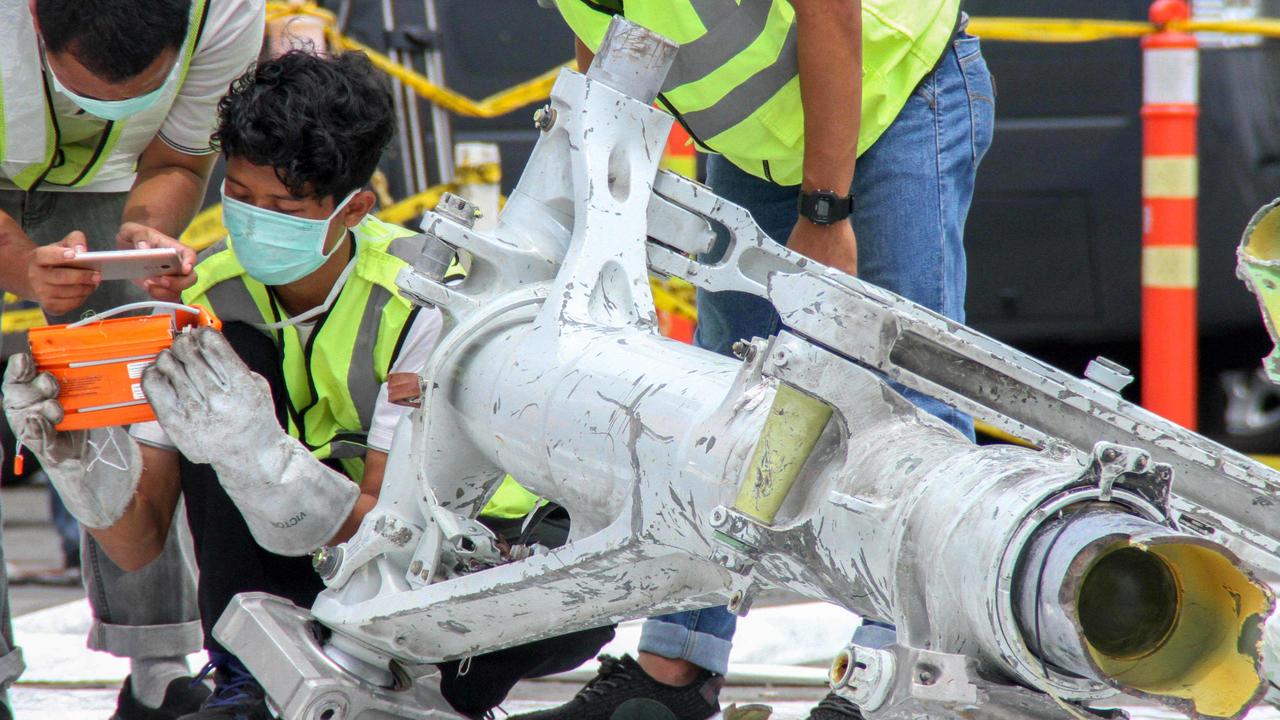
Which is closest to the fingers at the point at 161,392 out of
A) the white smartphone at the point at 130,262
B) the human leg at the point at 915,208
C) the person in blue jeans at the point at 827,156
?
the white smartphone at the point at 130,262

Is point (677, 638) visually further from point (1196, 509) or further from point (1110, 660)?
point (1110, 660)

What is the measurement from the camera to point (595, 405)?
1.52m

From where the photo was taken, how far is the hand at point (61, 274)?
80.2 inches

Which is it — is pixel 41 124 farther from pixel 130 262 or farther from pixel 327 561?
pixel 327 561

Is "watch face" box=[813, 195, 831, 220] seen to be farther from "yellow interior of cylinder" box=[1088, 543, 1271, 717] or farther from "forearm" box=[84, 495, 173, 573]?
"forearm" box=[84, 495, 173, 573]

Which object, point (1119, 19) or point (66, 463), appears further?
point (1119, 19)

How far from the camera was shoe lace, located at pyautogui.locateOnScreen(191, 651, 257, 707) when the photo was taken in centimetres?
211

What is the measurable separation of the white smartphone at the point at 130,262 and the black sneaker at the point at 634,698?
33.5 inches

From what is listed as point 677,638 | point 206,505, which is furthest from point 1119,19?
point 206,505

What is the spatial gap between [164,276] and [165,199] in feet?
1.44

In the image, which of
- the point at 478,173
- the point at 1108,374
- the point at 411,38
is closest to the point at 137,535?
the point at 1108,374

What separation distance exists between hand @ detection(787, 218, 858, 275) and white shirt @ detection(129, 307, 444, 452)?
515 millimetres

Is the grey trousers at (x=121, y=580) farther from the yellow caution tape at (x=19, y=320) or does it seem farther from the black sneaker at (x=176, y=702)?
the yellow caution tape at (x=19, y=320)

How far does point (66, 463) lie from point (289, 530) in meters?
0.32
